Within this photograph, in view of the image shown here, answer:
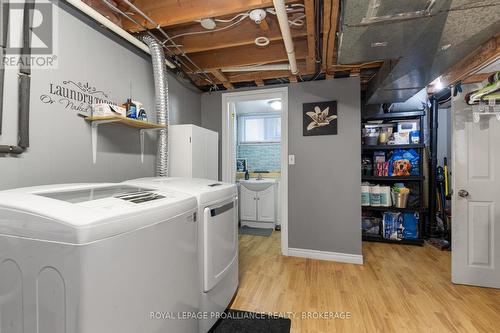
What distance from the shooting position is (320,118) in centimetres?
292

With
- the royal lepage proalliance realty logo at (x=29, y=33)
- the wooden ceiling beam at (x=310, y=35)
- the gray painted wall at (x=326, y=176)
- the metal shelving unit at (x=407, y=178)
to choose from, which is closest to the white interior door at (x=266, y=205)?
the gray painted wall at (x=326, y=176)

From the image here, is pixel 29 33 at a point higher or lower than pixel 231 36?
lower

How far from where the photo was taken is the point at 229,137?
3297mm

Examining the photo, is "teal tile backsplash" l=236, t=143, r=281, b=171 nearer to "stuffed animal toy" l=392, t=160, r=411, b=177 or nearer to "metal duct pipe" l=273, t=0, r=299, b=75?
"stuffed animal toy" l=392, t=160, r=411, b=177

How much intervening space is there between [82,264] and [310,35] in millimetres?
2092

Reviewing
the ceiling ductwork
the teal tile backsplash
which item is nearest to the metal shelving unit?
the ceiling ductwork

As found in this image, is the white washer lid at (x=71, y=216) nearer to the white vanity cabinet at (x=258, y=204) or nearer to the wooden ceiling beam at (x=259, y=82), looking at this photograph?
the wooden ceiling beam at (x=259, y=82)

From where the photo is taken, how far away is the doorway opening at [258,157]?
3.07 metres

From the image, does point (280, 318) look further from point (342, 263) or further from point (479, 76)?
point (479, 76)

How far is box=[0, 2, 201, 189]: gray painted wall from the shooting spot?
1294 mm

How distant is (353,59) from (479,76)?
48.8 inches

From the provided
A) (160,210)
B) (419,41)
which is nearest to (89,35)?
(160,210)

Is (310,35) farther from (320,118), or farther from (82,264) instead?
(82,264)

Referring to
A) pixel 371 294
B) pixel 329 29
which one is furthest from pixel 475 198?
pixel 329 29
